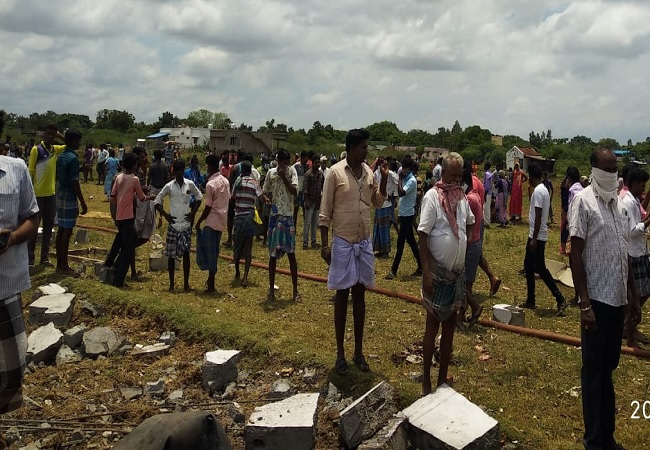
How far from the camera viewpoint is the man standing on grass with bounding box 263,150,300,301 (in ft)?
26.3

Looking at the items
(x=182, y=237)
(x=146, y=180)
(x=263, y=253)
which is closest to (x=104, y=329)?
(x=182, y=237)

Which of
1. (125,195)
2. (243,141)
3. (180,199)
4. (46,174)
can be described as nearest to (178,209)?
(180,199)

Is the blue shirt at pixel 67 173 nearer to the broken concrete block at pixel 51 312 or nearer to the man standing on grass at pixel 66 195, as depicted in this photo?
the man standing on grass at pixel 66 195

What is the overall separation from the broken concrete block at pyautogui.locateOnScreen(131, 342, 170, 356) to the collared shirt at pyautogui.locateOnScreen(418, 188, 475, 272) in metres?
3.31

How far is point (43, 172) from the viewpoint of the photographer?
8.47 metres

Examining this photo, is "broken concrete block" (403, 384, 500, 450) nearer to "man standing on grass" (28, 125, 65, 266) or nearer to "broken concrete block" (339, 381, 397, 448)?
"broken concrete block" (339, 381, 397, 448)

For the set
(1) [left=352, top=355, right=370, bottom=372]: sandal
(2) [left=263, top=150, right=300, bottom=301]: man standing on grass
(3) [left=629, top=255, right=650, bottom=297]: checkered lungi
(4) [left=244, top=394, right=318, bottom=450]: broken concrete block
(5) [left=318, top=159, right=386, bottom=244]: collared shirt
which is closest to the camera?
(4) [left=244, top=394, right=318, bottom=450]: broken concrete block

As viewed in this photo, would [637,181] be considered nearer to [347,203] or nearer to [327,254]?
[347,203]

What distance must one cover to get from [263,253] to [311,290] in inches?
124

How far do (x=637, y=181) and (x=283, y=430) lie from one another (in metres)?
4.93

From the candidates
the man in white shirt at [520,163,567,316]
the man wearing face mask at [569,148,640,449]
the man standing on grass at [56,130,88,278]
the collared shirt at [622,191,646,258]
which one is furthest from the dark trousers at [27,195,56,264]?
the collared shirt at [622,191,646,258]

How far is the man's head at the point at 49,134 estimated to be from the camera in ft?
28.5

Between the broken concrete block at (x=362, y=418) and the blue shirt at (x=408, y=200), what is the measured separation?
5681 mm

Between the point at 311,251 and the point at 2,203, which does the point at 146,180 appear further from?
the point at 2,203
